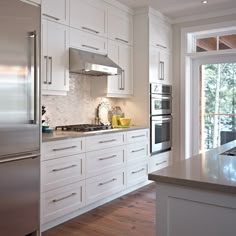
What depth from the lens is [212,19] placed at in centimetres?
479

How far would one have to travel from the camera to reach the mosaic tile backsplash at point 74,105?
12.0ft

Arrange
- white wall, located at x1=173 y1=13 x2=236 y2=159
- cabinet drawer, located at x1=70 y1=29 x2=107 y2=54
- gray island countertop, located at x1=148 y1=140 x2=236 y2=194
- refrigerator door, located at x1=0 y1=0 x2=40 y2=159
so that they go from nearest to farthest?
gray island countertop, located at x1=148 y1=140 x2=236 y2=194, refrigerator door, located at x1=0 y1=0 x2=40 y2=159, cabinet drawer, located at x1=70 y1=29 x2=107 y2=54, white wall, located at x1=173 y1=13 x2=236 y2=159

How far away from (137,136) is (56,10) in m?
1.91

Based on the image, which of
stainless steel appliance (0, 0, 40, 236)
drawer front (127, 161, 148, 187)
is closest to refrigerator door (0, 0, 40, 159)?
stainless steel appliance (0, 0, 40, 236)

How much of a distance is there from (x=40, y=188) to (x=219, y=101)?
3.41 meters

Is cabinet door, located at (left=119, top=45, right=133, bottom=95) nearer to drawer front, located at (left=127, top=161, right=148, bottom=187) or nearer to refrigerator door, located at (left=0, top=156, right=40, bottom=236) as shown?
drawer front, located at (left=127, top=161, right=148, bottom=187)

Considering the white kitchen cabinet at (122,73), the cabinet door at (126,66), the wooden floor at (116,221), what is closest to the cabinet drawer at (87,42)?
the white kitchen cabinet at (122,73)

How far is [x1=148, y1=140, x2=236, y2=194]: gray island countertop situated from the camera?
50.6 inches

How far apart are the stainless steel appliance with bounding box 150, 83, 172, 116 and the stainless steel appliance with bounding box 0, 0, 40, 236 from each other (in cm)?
233

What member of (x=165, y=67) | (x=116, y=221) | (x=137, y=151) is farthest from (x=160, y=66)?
(x=116, y=221)

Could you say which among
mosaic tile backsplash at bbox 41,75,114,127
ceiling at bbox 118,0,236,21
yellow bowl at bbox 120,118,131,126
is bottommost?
yellow bowl at bbox 120,118,131,126

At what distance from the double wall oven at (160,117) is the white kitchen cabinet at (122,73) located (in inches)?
14.5

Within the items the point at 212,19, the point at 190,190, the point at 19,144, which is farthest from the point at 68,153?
the point at 212,19

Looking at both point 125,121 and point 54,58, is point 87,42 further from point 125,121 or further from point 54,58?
point 125,121
